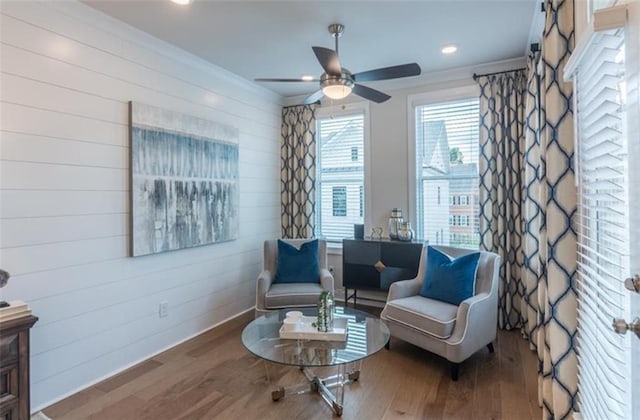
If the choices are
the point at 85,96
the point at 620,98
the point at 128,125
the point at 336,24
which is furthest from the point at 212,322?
the point at 620,98

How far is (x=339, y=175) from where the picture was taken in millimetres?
4621

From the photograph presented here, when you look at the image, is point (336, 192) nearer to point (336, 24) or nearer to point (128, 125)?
point (336, 24)

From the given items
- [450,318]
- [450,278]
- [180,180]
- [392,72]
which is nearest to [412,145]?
[392,72]

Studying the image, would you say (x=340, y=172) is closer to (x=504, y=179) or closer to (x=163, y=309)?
(x=504, y=179)

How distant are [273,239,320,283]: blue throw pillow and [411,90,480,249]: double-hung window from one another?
1.33 meters

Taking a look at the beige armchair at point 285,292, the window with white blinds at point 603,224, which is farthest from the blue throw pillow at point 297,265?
the window with white blinds at point 603,224

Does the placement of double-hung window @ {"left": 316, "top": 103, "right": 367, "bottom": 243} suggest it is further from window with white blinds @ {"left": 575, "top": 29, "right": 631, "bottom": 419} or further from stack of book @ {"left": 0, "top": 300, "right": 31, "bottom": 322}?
stack of book @ {"left": 0, "top": 300, "right": 31, "bottom": 322}

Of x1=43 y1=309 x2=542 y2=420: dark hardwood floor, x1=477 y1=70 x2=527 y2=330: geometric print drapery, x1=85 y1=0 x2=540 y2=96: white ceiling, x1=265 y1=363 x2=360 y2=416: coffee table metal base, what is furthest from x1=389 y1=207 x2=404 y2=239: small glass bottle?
x1=265 y1=363 x2=360 y2=416: coffee table metal base

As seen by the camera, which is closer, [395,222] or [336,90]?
[336,90]

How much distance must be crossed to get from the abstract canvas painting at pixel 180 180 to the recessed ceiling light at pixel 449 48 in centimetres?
229

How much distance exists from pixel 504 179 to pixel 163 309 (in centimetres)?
352

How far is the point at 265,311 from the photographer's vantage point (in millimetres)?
3320

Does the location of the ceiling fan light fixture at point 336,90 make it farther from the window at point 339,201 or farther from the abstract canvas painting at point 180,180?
the window at point 339,201

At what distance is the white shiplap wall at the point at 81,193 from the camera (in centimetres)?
218
